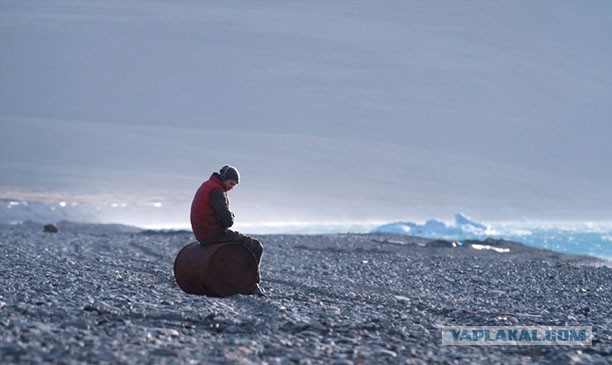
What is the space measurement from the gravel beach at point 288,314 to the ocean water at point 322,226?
2313 centimetres

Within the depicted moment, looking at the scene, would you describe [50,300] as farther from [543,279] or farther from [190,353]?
[543,279]

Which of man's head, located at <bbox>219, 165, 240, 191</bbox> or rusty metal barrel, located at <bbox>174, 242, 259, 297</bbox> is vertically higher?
man's head, located at <bbox>219, 165, 240, 191</bbox>

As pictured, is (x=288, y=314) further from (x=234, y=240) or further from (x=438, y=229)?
(x=438, y=229)

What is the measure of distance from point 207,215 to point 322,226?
56957 millimetres

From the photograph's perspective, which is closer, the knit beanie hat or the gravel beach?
the gravel beach

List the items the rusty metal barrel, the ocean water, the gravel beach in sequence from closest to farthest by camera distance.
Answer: the gravel beach, the rusty metal barrel, the ocean water

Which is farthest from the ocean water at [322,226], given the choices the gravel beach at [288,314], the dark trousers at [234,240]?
the dark trousers at [234,240]

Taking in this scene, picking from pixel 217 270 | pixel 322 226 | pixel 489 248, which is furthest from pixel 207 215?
pixel 322 226

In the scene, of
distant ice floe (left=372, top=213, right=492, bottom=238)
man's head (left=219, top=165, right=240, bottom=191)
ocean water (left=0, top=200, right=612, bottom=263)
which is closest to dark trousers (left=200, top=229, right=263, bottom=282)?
man's head (left=219, top=165, right=240, bottom=191)

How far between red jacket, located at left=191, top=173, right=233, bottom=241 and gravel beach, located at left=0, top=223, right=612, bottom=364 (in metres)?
0.82

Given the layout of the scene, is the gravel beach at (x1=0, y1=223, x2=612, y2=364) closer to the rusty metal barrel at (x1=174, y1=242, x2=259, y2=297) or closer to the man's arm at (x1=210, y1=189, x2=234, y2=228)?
the rusty metal barrel at (x1=174, y1=242, x2=259, y2=297)

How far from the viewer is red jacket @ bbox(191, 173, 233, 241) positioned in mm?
11352

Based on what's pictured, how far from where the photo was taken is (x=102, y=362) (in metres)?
7.04

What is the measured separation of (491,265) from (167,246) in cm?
1011
